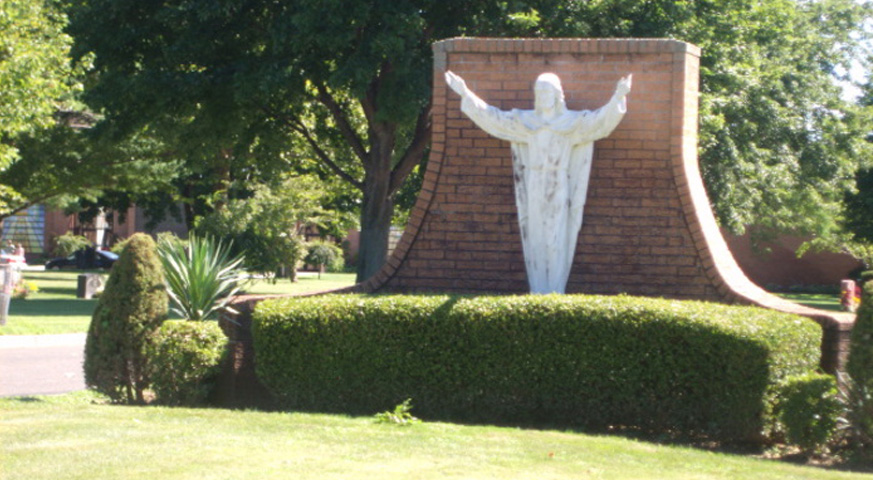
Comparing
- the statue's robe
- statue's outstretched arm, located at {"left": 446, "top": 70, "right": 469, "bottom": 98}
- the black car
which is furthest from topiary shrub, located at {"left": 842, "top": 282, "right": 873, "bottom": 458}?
the black car

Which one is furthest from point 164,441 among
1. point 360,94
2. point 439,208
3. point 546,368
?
point 360,94

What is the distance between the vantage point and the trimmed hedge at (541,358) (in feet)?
27.4

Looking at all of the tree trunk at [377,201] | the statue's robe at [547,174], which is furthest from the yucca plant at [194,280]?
the tree trunk at [377,201]

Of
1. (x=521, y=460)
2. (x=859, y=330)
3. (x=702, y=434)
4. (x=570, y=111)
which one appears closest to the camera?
(x=521, y=460)

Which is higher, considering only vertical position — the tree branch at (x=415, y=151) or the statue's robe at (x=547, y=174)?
the tree branch at (x=415, y=151)

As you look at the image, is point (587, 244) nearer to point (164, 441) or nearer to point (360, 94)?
point (164, 441)

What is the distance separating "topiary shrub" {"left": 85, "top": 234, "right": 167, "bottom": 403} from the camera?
9.61 metres

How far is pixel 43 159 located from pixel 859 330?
24983 millimetres

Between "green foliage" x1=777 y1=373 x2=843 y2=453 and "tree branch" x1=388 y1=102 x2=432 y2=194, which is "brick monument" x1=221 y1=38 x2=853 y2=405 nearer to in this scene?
"green foliage" x1=777 y1=373 x2=843 y2=453

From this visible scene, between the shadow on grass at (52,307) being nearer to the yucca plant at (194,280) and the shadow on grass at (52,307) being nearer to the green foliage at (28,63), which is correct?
the green foliage at (28,63)

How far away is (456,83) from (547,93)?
2.89ft

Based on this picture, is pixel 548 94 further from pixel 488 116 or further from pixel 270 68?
pixel 270 68

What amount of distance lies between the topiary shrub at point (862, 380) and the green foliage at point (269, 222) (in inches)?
992

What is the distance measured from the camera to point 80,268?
54.8m
